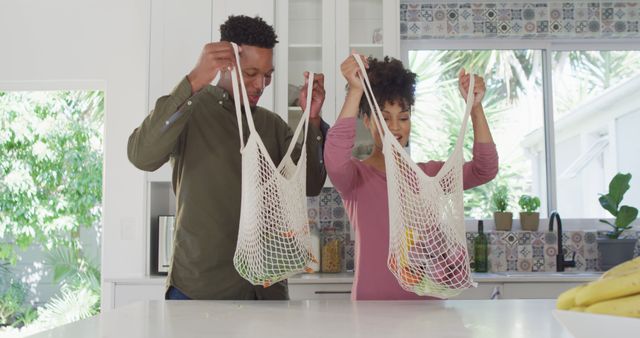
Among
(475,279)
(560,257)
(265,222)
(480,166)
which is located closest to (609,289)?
(265,222)

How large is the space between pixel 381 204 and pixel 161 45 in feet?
6.27

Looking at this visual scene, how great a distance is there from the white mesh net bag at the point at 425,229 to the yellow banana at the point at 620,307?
2.31 ft

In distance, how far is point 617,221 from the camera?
11.2 feet

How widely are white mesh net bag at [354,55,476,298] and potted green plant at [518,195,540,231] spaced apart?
86.4 inches

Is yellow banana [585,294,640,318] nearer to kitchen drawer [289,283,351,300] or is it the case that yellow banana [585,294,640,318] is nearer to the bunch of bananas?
the bunch of bananas

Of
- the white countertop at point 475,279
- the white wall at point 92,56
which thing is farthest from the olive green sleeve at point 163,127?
the white wall at point 92,56

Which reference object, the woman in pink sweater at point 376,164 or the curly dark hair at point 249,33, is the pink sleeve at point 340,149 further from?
the curly dark hair at point 249,33

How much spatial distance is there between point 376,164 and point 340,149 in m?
0.25

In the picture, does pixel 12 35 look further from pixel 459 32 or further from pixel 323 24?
pixel 459 32

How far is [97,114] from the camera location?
6211 millimetres

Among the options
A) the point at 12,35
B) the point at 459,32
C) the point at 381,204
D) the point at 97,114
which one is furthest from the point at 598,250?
the point at 97,114

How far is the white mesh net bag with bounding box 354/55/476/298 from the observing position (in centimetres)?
145

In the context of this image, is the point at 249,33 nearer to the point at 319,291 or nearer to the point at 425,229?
the point at 425,229

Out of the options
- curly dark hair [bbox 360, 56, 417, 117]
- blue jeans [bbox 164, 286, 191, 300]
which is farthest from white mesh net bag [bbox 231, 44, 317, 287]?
curly dark hair [bbox 360, 56, 417, 117]
